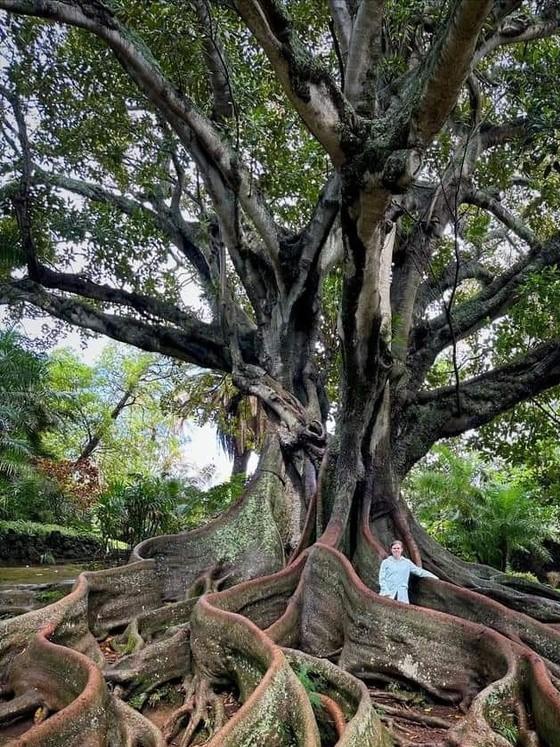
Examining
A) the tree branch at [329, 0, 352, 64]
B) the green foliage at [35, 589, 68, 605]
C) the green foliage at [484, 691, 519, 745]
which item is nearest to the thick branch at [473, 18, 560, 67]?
the tree branch at [329, 0, 352, 64]

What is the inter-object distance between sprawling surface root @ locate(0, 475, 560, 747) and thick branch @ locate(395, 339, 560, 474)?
65.9 inches

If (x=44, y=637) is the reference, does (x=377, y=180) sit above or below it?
above

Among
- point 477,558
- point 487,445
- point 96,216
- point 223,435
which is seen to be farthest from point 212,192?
point 223,435

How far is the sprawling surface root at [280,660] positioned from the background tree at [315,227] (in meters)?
0.06

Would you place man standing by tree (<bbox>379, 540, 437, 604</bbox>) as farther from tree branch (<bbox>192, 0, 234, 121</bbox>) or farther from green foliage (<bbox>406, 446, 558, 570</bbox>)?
green foliage (<bbox>406, 446, 558, 570</bbox>)

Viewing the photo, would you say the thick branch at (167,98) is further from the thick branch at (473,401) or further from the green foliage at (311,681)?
the green foliage at (311,681)

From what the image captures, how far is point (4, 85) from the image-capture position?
9.06m

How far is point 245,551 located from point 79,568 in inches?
266

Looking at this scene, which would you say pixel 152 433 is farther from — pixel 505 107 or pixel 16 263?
pixel 505 107

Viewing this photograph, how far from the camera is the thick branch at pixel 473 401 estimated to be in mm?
7723

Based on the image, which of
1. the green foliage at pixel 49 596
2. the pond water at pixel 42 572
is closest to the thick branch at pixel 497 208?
the green foliage at pixel 49 596

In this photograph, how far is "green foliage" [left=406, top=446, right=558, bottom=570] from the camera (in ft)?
43.2

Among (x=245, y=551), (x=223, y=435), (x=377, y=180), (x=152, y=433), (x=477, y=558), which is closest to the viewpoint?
(x=377, y=180)

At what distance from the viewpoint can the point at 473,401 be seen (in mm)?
7926
